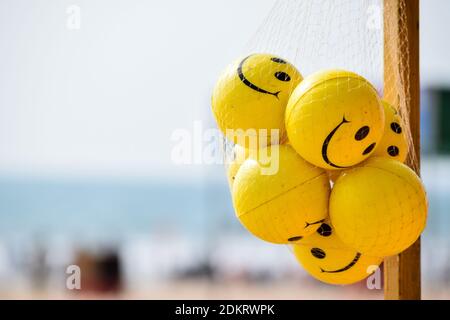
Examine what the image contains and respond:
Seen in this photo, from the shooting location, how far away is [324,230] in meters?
2.93

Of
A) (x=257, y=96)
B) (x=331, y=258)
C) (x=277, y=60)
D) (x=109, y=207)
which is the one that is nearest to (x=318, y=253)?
(x=331, y=258)

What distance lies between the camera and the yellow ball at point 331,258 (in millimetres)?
2957

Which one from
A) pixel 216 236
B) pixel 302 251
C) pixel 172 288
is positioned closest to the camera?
pixel 302 251

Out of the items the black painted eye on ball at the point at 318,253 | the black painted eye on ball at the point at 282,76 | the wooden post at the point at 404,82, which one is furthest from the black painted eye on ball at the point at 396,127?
the black painted eye on ball at the point at 318,253

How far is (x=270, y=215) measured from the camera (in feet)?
9.29

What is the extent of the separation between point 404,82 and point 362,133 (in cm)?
67

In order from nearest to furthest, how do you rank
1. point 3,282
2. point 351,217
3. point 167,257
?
point 351,217 < point 3,282 < point 167,257

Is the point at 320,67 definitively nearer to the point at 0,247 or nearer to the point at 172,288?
the point at 172,288

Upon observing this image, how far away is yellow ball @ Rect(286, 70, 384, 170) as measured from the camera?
272 centimetres

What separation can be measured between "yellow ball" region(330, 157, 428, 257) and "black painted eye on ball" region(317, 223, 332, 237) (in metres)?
0.09

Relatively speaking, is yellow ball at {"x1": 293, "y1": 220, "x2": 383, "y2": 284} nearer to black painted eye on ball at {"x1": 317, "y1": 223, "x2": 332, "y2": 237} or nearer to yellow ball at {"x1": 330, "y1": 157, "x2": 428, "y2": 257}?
black painted eye on ball at {"x1": 317, "y1": 223, "x2": 332, "y2": 237}

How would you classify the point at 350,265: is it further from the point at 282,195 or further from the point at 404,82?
the point at 404,82

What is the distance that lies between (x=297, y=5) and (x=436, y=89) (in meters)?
8.06
